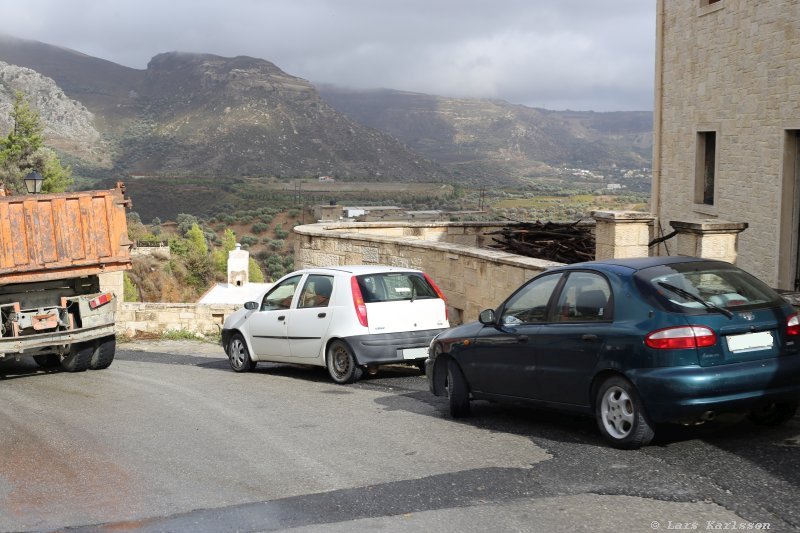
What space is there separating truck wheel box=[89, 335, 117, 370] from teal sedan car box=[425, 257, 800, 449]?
855 cm

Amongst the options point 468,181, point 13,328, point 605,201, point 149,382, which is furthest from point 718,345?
point 468,181

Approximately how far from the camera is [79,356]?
49.8 feet

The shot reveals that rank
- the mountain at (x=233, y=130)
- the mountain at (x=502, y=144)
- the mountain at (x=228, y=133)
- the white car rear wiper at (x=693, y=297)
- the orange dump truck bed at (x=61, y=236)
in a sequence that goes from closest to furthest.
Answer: the white car rear wiper at (x=693, y=297)
the orange dump truck bed at (x=61, y=236)
the mountain at (x=233, y=130)
the mountain at (x=228, y=133)
the mountain at (x=502, y=144)

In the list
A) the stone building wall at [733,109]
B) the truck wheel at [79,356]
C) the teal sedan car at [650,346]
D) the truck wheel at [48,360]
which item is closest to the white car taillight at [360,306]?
the teal sedan car at [650,346]

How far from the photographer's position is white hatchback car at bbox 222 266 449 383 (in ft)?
40.2

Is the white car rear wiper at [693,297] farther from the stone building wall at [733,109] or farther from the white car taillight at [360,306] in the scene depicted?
the stone building wall at [733,109]

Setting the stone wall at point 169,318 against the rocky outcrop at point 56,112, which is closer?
the stone wall at point 169,318

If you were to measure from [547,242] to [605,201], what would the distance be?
56144mm

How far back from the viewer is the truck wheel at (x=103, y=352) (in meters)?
15.2

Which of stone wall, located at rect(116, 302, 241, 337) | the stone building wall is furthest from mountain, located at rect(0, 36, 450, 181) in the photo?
the stone building wall

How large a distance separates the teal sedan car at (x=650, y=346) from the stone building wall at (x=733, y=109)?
869cm

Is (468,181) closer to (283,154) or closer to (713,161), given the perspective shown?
(283,154)

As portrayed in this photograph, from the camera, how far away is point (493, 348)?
897cm

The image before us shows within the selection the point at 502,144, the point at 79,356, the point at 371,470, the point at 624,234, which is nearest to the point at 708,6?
the point at 624,234
